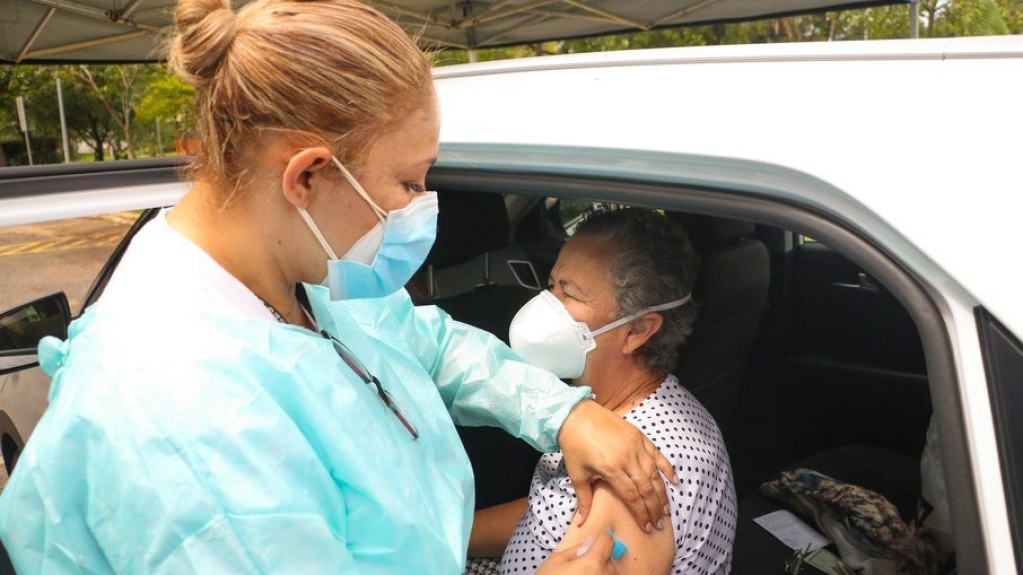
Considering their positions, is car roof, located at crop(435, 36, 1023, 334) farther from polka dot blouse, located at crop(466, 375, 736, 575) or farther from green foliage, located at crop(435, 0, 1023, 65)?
green foliage, located at crop(435, 0, 1023, 65)

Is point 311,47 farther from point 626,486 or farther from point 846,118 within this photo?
point 626,486

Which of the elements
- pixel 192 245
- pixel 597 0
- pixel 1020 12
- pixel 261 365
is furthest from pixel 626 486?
pixel 1020 12

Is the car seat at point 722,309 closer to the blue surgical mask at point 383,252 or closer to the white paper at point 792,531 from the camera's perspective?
the white paper at point 792,531

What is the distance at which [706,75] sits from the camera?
4.46 ft

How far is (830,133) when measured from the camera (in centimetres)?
111

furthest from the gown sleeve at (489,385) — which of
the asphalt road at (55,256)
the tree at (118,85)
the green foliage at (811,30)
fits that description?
the tree at (118,85)

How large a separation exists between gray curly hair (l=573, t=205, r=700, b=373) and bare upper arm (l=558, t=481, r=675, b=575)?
1.54ft

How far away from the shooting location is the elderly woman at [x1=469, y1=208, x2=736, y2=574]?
171 cm

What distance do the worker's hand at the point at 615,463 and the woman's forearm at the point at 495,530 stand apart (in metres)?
0.45

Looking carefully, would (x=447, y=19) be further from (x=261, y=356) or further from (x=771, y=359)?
(x=261, y=356)

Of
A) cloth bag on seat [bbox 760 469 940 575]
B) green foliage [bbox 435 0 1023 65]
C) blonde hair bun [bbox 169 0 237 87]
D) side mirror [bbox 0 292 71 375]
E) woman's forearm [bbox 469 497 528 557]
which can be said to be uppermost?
green foliage [bbox 435 0 1023 65]

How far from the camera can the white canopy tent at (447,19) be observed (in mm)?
5090

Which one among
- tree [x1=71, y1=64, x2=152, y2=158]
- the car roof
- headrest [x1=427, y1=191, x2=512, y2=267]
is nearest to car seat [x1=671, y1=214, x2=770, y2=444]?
headrest [x1=427, y1=191, x2=512, y2=267]

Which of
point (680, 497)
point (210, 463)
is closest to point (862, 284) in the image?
point (680, 497)
